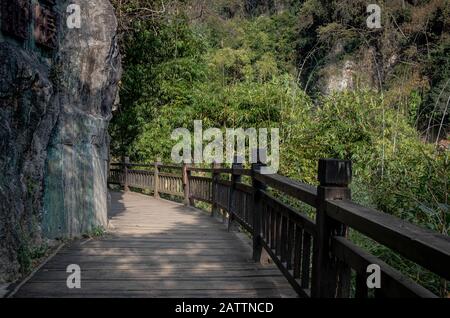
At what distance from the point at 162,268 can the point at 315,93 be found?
1235cm

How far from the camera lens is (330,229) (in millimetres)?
2455

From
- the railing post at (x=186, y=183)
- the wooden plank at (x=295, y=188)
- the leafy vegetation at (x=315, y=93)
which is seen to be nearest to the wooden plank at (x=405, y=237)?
the wooden plank at (x=295, y=188)

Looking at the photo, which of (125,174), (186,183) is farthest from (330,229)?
(125,174)

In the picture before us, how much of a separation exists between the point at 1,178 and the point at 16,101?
32.1 inches

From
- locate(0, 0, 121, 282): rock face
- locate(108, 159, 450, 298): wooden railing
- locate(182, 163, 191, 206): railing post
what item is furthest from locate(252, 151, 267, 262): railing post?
locate(182, 163, 191, 206): railing post

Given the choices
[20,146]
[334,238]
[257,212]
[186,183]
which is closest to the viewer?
[334,238]

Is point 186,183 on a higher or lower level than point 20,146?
lower

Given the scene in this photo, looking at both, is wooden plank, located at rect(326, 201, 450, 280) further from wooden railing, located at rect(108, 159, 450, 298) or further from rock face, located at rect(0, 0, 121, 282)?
rock face, located at rect(0, 0, 121, 282)

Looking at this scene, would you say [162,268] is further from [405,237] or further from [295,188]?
[405,237]

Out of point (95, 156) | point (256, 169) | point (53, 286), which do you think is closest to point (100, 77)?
point (95, 156)

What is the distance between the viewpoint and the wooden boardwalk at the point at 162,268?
11.9 feet

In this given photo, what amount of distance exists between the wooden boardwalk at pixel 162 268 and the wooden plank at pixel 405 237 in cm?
183

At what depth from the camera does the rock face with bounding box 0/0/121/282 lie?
3918mm
